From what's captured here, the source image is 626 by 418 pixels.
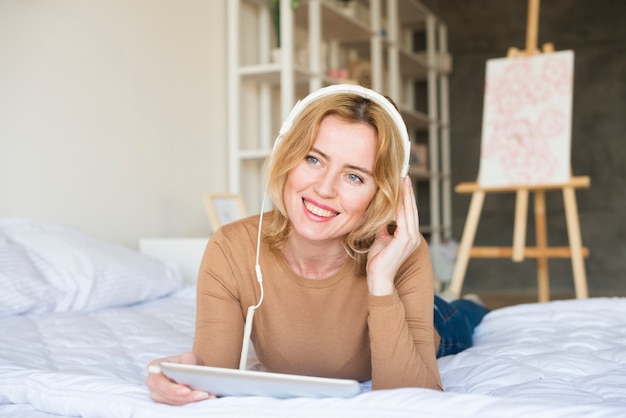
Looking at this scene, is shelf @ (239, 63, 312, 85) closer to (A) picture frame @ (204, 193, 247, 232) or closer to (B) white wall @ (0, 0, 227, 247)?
(B) white wall @ (0, 0, 227, 247)

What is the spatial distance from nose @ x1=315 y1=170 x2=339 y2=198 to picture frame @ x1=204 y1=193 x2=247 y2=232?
1.89 meters

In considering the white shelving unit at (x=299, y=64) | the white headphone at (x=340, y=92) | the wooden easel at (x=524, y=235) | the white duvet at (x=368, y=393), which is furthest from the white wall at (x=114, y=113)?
the white headphone at (x=340, y=92)

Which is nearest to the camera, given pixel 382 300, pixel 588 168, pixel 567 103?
pixel 382 300

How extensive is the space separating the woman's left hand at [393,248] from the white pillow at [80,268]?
117 centimetres

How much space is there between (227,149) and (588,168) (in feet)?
11.1

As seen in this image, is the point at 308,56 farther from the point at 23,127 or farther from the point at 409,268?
the point at 409,268

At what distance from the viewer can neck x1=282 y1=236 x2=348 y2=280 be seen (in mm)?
1363

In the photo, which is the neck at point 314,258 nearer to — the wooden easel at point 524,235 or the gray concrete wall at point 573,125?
the wooden easel at point 524,235

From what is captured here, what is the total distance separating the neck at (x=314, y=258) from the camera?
1.36 metres

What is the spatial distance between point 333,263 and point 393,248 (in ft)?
0.56

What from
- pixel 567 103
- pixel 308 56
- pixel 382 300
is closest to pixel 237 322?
pixel 382 300

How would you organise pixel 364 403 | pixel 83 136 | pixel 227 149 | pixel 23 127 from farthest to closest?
1. pixel 227 149
2. pixel 83 136
3. pixel 23 127
4. pixel 364 403

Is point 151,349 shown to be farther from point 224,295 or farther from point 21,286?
point 21,286

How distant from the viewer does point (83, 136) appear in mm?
2797
